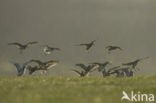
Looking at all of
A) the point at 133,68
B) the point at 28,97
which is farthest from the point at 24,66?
the point at 28,97

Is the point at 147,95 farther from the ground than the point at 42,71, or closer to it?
closer to it

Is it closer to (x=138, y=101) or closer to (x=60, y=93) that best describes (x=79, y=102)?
(x=60, y=93)

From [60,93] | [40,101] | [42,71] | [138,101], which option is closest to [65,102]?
[40,101]

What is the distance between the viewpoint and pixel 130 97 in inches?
1032

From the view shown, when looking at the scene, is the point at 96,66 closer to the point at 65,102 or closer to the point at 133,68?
the point at 133,68

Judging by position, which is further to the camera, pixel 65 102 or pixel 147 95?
pixel 147 95

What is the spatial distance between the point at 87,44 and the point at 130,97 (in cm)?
4634

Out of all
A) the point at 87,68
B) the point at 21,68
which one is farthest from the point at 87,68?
the point at 21,68

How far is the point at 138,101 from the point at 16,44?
5164 cm

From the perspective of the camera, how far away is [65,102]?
65.0 feet

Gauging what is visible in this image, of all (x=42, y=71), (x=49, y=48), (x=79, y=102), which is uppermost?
(x=49, y=48)

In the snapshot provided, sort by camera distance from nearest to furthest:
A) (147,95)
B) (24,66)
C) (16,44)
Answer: (147,95) → (24,66) → (16,44)

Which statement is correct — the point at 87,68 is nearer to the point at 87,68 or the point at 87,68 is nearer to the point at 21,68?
the point at 87,68

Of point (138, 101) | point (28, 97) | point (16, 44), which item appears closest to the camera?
point (28, 97)
